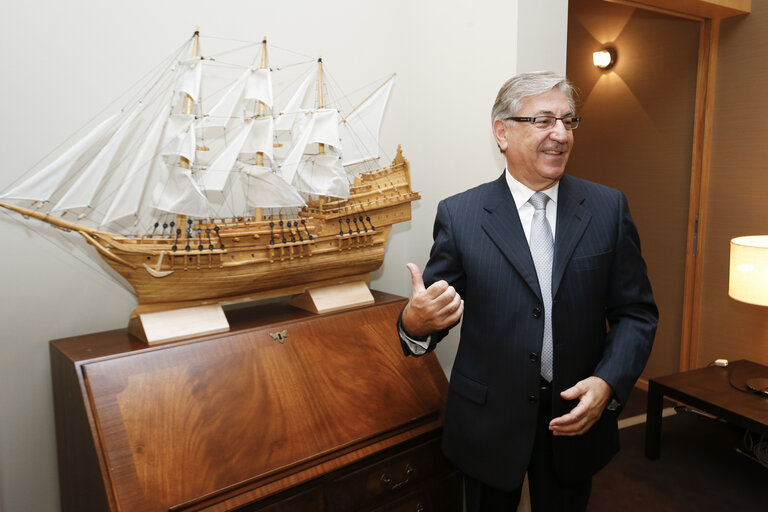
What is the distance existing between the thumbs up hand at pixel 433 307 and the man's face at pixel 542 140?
416mm

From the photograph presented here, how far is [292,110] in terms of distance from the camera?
203cm

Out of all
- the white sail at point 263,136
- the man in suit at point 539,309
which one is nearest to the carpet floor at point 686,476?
the man in suit at point 539,309

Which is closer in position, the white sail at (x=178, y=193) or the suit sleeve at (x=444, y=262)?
the suit sleeve at (x=444, y=262)

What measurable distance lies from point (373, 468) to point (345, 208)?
3.11ft

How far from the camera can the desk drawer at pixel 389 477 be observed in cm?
169

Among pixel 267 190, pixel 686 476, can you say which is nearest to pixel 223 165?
pixel 267 190

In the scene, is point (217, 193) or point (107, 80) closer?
point (107, 80)

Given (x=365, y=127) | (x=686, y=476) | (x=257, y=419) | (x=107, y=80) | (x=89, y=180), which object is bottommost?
(x=686, y=476)

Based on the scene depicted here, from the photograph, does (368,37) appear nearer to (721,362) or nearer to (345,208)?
(345,208)

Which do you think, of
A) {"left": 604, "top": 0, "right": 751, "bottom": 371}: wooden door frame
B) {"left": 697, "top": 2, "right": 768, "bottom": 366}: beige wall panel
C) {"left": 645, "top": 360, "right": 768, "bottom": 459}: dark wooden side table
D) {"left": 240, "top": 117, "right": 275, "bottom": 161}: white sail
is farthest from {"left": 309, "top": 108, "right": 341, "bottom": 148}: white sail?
{"left": 697, "top": 2, "right": 768, "bottom": 366}: beige wall panel

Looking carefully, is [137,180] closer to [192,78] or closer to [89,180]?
[89,180]

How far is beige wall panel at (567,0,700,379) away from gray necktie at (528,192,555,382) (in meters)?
2.34

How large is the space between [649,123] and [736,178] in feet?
2.39

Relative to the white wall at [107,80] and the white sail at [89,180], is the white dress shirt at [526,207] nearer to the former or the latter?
the white wall at [107,80]
